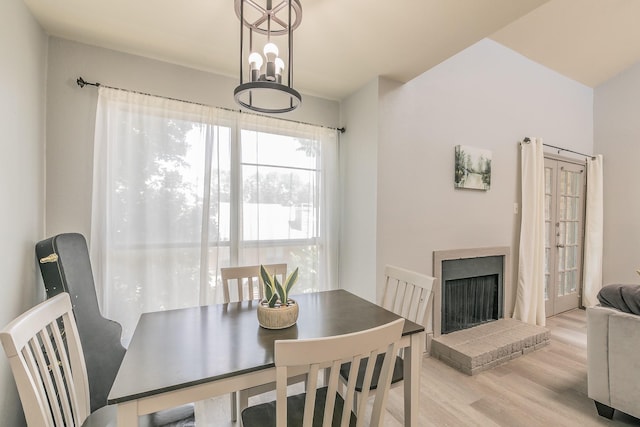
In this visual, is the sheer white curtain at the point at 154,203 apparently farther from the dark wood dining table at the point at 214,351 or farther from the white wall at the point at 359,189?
the white wall at the point at 359,189

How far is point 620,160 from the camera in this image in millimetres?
4090

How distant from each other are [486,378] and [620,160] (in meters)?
4.03

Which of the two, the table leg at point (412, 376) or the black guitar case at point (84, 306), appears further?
the black guitar case at point (84, 306)

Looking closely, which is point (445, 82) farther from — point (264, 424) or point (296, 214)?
point (264, 424)

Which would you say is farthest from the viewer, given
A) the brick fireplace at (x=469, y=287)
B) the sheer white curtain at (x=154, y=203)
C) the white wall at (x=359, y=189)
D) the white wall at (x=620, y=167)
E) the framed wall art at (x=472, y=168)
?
the white wall at (x=620, y=167)

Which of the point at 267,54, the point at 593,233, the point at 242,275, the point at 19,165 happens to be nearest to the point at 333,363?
the point at 242,275

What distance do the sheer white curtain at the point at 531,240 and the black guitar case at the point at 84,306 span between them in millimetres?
3871

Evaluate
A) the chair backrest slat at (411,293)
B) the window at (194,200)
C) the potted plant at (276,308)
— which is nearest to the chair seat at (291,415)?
the potted plant at (276,308)

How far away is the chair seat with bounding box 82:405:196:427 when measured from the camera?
3.76 feet

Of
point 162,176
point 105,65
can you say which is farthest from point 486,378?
point 105,65

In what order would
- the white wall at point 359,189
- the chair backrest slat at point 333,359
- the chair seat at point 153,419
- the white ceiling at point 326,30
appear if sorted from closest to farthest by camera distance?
the chair backrest slat at point 333,359, the chair seat at point 153,419, the white ceiling at point 326,30, the white wall at point 359,189

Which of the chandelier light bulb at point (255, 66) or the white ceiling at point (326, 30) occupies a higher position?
the white ceiling at point (326, 30)

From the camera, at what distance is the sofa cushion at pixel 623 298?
1758mm

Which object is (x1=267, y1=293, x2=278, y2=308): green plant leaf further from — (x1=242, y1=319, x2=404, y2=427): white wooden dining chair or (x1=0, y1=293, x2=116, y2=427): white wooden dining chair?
(x1=0, y1=293, x2=116, y2=427): white wooden dining chair
